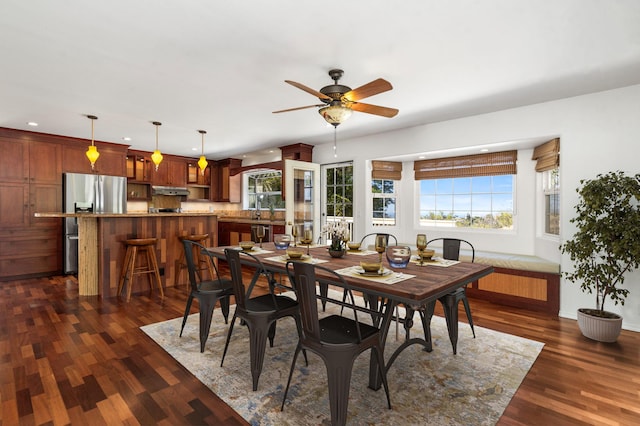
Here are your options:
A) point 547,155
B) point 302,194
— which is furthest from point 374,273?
point 302,194

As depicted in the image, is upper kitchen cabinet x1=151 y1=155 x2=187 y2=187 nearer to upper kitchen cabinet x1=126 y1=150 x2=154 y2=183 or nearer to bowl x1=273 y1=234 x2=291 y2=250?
upper kitchen cabinet x1=126 y1=150 x2=154 y2=183

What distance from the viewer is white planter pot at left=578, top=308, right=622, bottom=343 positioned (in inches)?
115

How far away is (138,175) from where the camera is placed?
23.7 ft

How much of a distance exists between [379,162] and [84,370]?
15.1 ft

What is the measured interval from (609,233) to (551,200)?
140 cm

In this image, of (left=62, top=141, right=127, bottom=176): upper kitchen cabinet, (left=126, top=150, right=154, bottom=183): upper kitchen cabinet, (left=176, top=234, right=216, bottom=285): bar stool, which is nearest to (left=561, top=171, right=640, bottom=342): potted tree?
(left=176, top=234, right=216, bottom=285): bar stool

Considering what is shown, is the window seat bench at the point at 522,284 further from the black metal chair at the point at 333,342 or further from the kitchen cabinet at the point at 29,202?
Answer: the kitchen cabinet at the point at 29,202

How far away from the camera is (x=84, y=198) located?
587 cm

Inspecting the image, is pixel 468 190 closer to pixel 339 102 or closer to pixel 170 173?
pixel 339 102

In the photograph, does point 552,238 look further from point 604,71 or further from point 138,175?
point 138,175

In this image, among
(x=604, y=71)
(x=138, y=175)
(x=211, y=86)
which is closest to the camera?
(x=604, y=71)

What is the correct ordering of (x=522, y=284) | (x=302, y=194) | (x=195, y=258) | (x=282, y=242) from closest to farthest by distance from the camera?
(x=282, y=242)
(x=522, y=284)
(x=195, y=258)
(x=302, y=194)

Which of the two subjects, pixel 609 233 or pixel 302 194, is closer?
pixel 609 233

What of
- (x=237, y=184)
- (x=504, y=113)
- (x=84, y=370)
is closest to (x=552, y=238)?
(x=504, y=113)
